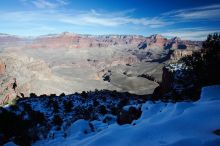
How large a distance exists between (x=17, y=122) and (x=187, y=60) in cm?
1140

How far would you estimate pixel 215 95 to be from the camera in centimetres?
684

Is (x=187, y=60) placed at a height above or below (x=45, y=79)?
above

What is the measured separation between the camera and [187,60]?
1659cm

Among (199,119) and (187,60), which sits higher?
(187,60)

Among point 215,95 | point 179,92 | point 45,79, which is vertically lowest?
point 45,79

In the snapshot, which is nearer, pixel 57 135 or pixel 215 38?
pixel 57 135

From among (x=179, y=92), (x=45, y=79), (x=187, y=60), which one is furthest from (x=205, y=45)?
(x=45, y=79)

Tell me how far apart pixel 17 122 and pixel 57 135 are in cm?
312

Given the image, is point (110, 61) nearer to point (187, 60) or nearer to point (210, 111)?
point (187, 60)

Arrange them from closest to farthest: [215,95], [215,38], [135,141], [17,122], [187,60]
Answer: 1. [135,141]
2. [215,95]
3. [17,122]
4. [215,38]
5. [187,60]

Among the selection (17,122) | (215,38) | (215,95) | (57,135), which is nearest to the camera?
(215,95)

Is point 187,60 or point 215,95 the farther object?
point 187,60

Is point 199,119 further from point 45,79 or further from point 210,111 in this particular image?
point 45,79

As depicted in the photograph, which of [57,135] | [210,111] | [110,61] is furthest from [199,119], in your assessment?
[110,61]
